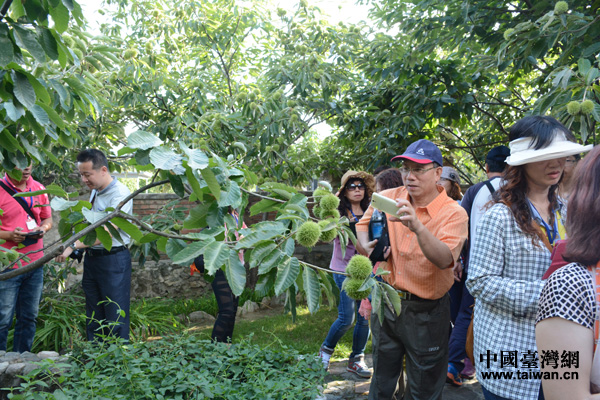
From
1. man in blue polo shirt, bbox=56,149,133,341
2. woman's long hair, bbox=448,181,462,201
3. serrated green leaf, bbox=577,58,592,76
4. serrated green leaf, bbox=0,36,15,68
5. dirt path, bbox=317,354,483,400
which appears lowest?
dirt path, bbox=317,354,483,400

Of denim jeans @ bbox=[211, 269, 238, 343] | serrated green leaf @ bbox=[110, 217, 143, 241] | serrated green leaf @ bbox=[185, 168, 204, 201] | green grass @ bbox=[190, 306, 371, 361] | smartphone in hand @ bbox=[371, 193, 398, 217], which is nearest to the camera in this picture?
serrated green leaf @ bbox=[185, 168, 204, 201]

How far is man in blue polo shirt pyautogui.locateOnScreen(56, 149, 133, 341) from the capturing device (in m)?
3.75

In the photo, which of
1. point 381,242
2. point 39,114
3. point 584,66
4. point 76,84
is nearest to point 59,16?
point 39,114

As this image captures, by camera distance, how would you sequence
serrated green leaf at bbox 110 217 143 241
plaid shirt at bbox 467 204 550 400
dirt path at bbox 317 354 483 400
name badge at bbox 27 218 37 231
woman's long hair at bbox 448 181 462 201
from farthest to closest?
woman's long hair at bbox 448 181 462 201
name badge at bbox 27 218 37 231
dirt path at bbox 317 354 483 400
plaid shirt at bbox 467 204 550 400
serrated green leaf at bbox 110 217 143 241

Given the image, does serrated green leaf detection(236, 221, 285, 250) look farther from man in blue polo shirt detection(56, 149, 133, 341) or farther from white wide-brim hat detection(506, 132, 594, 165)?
man in blue polo shirt detection(56, 149, 133, 341)

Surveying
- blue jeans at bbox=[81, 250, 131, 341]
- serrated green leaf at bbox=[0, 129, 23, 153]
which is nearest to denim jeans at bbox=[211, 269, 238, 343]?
blue jeans at bbox=[81, 250, 131, 341]

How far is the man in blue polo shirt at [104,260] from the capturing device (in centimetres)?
375

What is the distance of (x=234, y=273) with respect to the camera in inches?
55.7

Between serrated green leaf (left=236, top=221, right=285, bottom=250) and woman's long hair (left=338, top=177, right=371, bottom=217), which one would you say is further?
woman's long hair (left=338, top=177, right=371, bottom=217)

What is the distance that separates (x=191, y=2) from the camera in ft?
21.8

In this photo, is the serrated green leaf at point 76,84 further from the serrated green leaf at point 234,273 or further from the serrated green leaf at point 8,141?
the serrated green leaf at point 234,273

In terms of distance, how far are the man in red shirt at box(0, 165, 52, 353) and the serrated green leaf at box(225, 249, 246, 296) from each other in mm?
3094

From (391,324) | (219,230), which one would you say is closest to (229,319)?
(391,324)

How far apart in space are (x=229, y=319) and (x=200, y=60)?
521 centimetres
